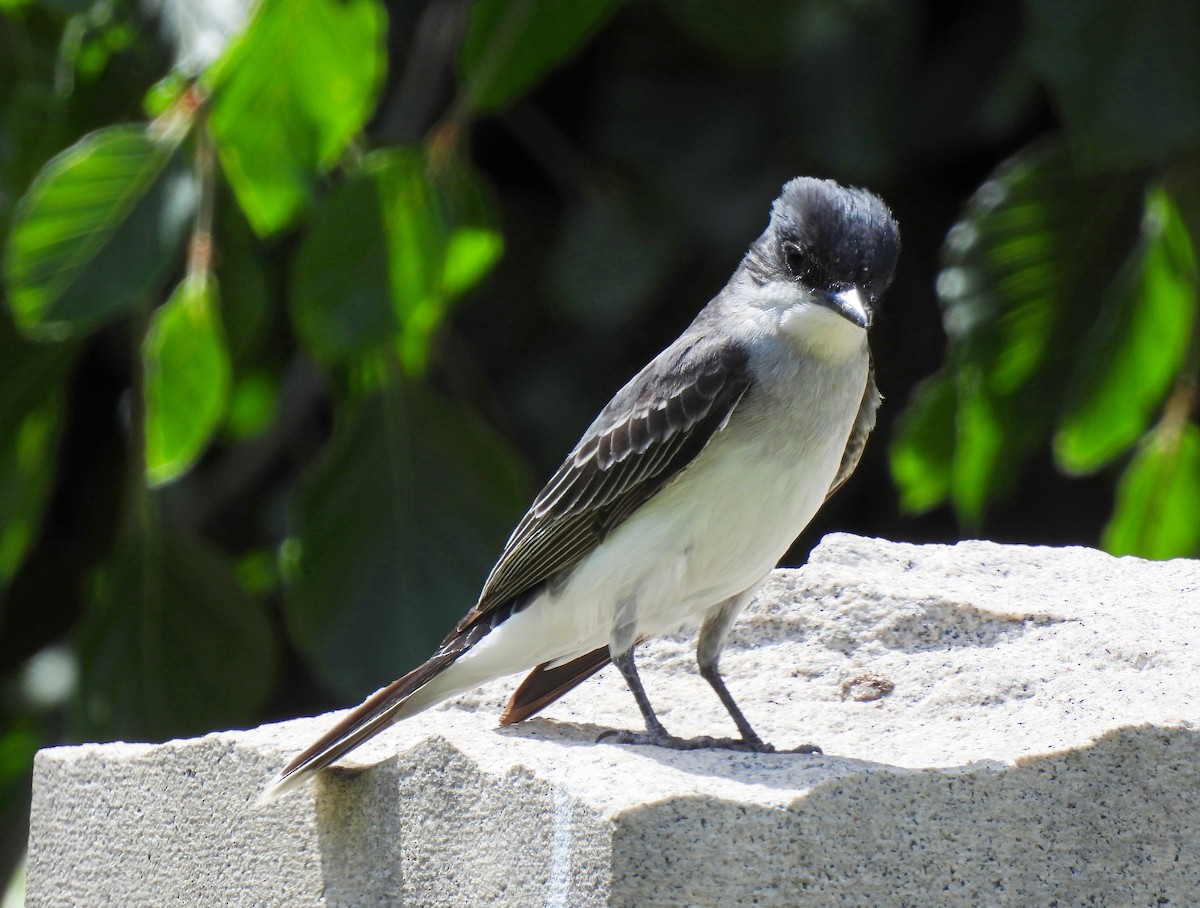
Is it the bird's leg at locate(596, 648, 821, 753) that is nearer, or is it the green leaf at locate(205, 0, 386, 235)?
the bird's leg at locate(596, 648, 821, 753)

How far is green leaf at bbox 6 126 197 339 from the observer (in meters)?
4.35

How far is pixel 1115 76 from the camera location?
4.31 metres

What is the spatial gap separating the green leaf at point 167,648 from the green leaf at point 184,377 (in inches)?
32.6

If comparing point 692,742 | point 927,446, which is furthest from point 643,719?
point 927,446

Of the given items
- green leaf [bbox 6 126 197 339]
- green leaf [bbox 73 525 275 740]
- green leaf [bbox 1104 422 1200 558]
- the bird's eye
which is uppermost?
green leaf [bbox 6 126 197 339]

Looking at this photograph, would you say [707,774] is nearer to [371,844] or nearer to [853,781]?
[853,781]

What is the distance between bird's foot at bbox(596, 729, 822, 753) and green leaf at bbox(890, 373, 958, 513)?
1.64 m

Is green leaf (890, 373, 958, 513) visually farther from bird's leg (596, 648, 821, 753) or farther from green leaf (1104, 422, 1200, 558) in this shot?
bird's leg (596, 648, 821, 753)

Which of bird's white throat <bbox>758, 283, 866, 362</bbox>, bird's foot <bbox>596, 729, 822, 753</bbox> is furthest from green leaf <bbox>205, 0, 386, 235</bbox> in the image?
bird's foot <bbox>596, 729, 822, 753</bbox>

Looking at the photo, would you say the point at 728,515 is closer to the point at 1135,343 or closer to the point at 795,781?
the point at 795,781

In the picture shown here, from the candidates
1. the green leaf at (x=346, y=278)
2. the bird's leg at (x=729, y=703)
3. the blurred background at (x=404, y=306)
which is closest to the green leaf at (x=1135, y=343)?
the blurred background at (x=404, y=306)

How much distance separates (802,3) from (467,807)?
10.1ft

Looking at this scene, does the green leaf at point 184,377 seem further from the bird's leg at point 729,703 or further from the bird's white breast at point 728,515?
the bird's leg at point 729,703

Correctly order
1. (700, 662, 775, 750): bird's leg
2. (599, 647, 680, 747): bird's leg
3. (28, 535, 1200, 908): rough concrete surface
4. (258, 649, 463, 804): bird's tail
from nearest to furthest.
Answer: (28, 535, 1200, 908): rough concrete surface → (258, 649, 463, 804): bird's tail → (599, 647, 680, 747): bird's leg → (700, 662, 775, 750): bird's leg
